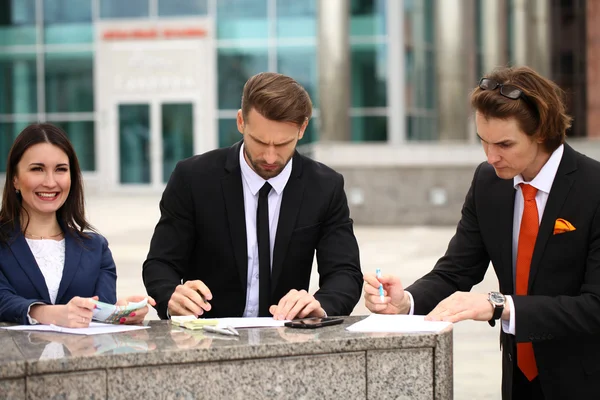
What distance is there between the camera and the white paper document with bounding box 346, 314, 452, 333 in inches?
130

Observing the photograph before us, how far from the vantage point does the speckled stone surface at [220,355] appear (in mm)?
2963

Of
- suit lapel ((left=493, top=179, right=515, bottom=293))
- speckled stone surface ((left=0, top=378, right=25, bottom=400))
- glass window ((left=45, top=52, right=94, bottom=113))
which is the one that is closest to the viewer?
speckled stone surface ((left=0, top=378, right=25, bottom=400))

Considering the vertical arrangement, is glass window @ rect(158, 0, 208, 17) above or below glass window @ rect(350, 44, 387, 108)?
above

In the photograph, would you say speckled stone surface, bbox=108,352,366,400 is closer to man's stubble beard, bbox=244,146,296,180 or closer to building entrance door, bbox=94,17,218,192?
man's stubble beard, bbox=244,146,296,180

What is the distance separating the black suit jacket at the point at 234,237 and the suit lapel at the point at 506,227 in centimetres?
70

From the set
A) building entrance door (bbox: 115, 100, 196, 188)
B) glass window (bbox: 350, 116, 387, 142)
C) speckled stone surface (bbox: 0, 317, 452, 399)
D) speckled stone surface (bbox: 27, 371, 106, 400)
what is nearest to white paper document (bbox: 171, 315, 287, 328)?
speckled stone surface (bbox: 0, 317, 452, 399)

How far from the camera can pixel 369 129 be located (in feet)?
93.8

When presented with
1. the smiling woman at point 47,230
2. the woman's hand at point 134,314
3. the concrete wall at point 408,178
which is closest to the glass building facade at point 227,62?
the concrete wall at point 408,178

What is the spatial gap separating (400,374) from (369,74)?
2549 centimetres

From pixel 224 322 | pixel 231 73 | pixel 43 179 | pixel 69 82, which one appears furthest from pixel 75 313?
pixel 69 82

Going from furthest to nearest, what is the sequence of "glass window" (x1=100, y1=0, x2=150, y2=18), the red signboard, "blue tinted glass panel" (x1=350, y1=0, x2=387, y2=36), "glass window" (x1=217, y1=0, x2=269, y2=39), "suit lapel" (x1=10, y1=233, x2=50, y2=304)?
"glass window" (x1=100, y1=0, x2=150, y2=18)
the red signboard
"glass window" (x1=217, y1=0, x2=269, y2=39)
"blue tinted glass panel" (x1=350, y1=0, x2=387, y2=36)
"suit lapel" (x1=10, y1=233, x2=50, y2=304)

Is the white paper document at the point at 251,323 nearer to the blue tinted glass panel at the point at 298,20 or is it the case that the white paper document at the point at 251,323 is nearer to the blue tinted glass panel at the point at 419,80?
the blue tinted glass panel at the point at 419,80

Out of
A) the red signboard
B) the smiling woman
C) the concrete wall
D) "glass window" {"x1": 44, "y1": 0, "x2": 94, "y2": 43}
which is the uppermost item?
"glass window" {"x1": 44, "y1": 0, "x2": 94, "y2": 43}

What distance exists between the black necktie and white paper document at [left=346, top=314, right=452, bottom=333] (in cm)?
71
